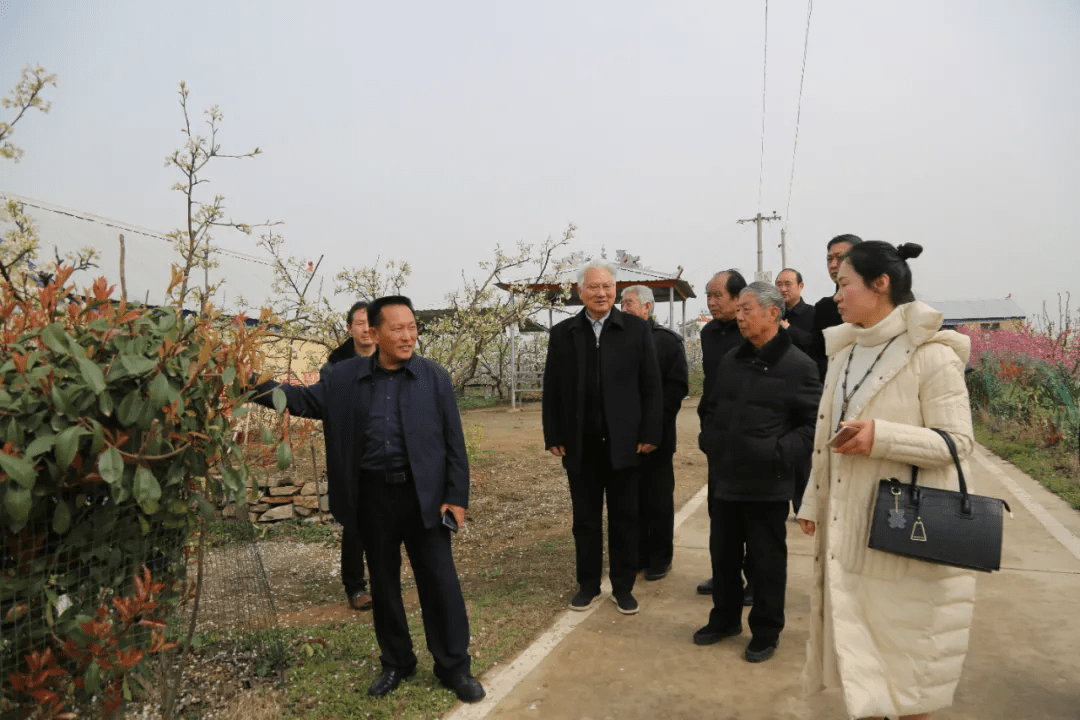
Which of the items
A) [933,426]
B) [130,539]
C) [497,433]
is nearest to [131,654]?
[130,539]

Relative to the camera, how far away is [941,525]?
2438 millimetres

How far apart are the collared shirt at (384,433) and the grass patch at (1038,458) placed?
6843 millimetres

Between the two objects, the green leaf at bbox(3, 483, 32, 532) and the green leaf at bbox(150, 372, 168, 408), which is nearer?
the green leaf at bbox(3, 483, 32, 532)

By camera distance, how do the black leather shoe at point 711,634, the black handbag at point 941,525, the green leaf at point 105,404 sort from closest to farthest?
the green leaf at point 105,404
the black handbag at point 941,525
the black leather shoe at point 711,634

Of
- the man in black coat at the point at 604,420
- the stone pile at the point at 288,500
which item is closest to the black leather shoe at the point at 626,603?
the man in black coat at the point at 604,420

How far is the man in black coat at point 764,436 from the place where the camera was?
12.5 feet

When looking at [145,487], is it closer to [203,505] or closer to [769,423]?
[203,505]

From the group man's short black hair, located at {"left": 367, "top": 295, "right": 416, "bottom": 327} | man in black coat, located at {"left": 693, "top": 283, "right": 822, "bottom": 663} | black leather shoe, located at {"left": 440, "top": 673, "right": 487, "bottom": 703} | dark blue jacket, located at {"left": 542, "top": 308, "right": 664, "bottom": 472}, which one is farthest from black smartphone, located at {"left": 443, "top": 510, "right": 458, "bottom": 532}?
man in black coat, located at {"left": 693, "top": 283, "right": 822, "bottom": 663}

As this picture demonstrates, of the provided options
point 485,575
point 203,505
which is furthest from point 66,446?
point 485,575

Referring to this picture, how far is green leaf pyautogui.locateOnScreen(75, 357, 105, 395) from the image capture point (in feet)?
6.63

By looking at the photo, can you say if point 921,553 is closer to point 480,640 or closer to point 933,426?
point 933,426

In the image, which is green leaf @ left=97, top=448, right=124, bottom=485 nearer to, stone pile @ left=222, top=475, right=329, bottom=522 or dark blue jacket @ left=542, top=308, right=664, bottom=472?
dark blue jacket @ left=542, top=308, right=664, bottom=472

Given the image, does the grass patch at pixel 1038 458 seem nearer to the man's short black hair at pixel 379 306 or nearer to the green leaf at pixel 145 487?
the man's short black hair at pixel 379 306

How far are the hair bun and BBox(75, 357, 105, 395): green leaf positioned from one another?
2656 millimetres
